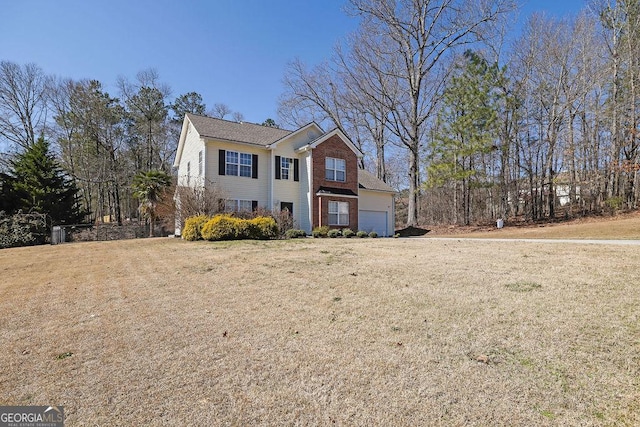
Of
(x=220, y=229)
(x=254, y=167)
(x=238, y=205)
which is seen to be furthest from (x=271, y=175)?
(x=220, y=229)

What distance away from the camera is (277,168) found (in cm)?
1947

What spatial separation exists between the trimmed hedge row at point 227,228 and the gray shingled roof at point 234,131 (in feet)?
18.6

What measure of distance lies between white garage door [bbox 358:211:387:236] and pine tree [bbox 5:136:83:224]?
65.1 feet

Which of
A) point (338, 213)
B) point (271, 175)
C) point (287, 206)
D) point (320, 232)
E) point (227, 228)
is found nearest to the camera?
point (227, 228)

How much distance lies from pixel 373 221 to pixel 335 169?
17.7ft

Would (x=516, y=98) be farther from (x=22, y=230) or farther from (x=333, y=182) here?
(x=22, y=230)

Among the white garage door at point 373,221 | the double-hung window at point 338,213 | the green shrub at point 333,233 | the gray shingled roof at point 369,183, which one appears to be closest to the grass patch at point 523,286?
the green shrub at point 333,233

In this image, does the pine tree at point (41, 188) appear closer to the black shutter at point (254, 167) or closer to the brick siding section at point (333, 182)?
the black shutter at point (254, 167)

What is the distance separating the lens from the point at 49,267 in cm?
863

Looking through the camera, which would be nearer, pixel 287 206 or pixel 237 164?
pixel 237 164

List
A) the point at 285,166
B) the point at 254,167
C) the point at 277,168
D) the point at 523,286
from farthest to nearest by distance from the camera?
the point at 285,166, the point at 277,168, the point at 254,167, the point at 523,286

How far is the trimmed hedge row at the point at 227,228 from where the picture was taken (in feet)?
44.0

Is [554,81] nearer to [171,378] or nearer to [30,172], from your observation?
[171,378]

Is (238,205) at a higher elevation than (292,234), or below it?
higher
